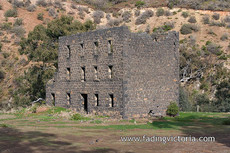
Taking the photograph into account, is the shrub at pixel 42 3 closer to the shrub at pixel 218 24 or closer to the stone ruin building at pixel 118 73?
the shrub at pixel 218 24

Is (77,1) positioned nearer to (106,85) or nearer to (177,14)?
(177,14)

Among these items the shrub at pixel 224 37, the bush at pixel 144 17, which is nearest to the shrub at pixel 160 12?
the bush at pixel 144 17

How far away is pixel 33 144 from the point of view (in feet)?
39.4

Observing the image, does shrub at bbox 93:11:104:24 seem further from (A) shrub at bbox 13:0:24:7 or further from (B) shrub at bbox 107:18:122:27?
(A) shrub at bbox 13:0:24:7

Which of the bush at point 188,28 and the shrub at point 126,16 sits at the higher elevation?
the shrub at point 126,16

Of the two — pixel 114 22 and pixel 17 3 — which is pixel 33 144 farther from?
pixel 17 3

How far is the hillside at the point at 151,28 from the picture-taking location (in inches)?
1774

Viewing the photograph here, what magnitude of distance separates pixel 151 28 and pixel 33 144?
49.0m

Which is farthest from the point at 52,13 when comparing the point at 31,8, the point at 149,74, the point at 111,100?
the point at 111,100

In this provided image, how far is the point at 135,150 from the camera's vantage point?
38.0ft

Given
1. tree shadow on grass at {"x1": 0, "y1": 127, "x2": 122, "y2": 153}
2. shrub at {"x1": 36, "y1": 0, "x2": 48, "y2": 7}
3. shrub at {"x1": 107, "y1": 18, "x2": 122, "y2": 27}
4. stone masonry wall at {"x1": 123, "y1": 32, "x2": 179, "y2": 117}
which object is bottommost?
tree shadow on grass at {"x1": 0, "y1": 127, "x2": 122, "y2": 153}

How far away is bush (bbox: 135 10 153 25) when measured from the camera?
2425 inches

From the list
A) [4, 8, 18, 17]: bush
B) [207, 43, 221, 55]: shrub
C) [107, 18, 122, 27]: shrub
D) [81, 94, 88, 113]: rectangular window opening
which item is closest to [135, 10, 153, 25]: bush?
[107, 18, 122, 27]: shrub

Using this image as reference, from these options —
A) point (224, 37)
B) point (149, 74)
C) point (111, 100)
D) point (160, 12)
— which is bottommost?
point (111, 100)
